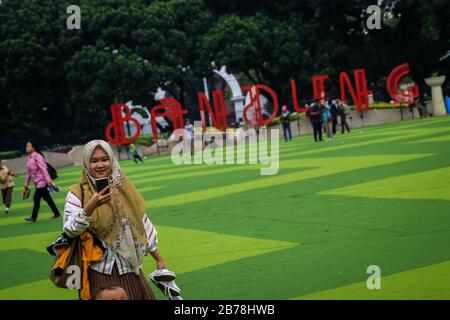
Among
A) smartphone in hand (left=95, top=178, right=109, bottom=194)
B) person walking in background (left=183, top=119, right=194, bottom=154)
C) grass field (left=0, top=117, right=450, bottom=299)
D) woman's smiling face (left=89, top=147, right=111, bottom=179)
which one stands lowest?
grass field (left=0, top=117, right=450, bottom=299)

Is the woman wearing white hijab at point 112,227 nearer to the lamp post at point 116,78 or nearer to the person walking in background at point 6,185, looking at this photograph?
the person walking in background at point 6,185

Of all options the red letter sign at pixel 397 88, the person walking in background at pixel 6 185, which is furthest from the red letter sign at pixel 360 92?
the person walking in background at pixel 6 185

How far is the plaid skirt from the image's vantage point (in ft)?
18.4

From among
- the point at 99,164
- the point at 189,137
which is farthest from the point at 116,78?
the point at 99,164

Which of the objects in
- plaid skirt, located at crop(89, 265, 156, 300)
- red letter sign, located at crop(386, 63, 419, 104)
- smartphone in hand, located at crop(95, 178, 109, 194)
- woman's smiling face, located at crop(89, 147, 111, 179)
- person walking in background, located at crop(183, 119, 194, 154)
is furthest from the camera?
red letter sign, located at crop(386, 63, 419, 104)

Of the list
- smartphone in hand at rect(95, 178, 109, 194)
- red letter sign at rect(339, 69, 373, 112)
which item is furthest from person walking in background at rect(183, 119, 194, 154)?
smartphone in hand at rect(95, 178, 109, 194)

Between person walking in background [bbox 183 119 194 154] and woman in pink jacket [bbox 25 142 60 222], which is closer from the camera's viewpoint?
woman in pink jacket [bbox 25 142 60 222]

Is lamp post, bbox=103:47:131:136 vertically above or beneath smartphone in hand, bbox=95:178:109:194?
above

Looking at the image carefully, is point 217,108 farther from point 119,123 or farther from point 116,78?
point 116,78

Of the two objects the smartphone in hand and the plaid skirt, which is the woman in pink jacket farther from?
the smartphone in hand

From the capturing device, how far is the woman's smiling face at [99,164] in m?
5.74

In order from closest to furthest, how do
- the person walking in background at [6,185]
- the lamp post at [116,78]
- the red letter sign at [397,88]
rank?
the person walking in background at [6,185]
the red letter sign at [397,88]
the lamp post at [116,78]
